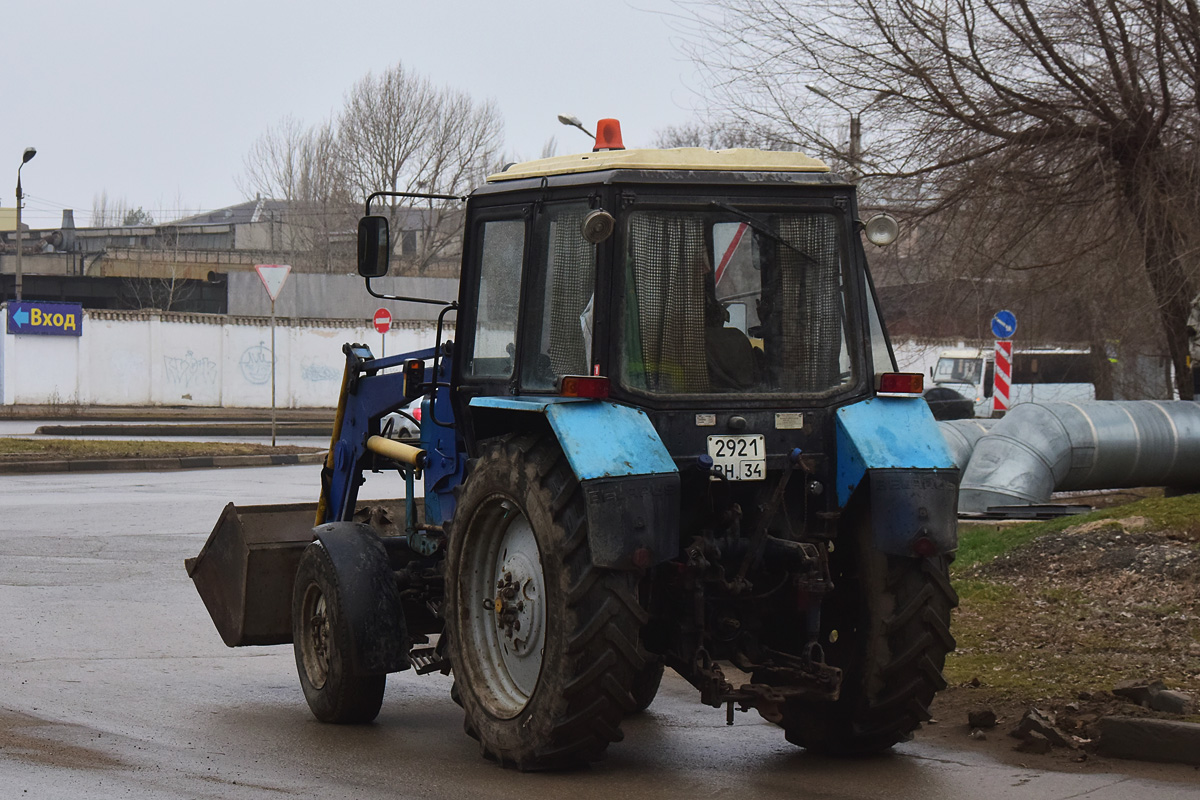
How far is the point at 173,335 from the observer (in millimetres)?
42312

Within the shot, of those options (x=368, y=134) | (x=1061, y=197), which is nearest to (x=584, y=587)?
(x=1061, y=197)

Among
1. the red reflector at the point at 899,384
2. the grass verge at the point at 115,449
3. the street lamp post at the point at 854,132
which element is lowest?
the grass verge at the point at 115,449

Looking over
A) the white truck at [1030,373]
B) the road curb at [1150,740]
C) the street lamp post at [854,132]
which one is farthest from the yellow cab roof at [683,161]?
the white truck at [1030,373]

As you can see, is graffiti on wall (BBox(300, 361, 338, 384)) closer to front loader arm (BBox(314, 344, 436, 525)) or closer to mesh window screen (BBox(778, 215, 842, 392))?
front loader arm (BBox(314, 344, 436, 525))

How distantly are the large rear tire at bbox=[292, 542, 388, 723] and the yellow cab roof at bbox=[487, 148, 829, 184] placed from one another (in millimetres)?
2091

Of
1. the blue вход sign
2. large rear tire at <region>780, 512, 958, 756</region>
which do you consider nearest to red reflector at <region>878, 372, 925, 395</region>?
large rear tire at <region>780, 512, 958, 756</region>

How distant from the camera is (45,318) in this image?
3984 cm

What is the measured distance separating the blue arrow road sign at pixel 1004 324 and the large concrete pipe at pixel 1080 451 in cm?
498

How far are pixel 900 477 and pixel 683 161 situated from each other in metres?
1.52

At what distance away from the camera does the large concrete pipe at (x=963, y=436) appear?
1563cm

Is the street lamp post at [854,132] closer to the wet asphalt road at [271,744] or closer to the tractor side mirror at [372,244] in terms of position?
the wet asphalt road at [271,744]

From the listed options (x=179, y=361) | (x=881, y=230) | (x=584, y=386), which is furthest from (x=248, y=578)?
(x=179, y=361)

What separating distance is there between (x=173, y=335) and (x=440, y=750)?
125 feet

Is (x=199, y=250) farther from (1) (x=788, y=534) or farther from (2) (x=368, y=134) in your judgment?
(1) (x=788, y=534)
